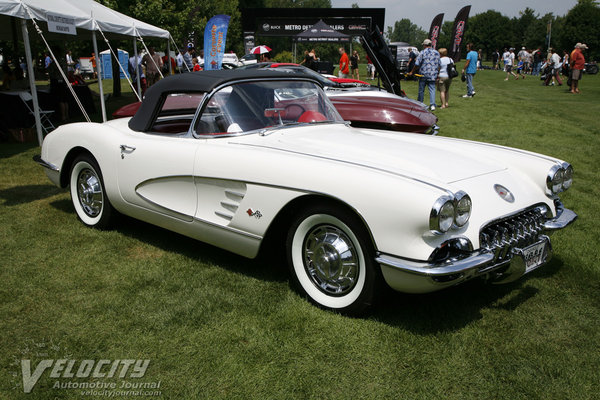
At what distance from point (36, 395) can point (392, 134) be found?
3076 millimetres

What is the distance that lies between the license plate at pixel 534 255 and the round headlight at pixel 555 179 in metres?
0.55

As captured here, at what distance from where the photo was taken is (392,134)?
418cm

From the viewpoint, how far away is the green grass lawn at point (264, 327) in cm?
242

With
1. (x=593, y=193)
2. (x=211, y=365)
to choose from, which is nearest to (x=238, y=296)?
(x=211, y=365)

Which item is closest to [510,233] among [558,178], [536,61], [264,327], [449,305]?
[449,305]

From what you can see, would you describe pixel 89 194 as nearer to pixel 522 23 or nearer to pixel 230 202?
pixel 230 202

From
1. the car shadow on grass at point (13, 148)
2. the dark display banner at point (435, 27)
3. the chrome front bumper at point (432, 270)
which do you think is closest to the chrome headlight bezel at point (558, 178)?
the chrome front bumper at point (432, 270)

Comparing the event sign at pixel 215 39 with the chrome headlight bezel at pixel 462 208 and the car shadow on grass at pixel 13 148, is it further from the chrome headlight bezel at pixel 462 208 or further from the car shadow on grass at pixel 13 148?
the chrome headlight bezel at pixel 462 208

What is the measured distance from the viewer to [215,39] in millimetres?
14586

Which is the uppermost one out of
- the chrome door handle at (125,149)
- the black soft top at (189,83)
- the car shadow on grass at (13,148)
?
the black soft top at (189,83)

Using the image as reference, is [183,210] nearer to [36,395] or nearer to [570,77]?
[36,395]

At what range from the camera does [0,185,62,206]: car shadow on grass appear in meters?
5.51

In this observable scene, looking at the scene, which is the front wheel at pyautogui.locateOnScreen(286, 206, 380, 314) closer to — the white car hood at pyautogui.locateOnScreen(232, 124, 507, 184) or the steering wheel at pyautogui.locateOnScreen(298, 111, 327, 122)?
the white car hood at pyautogui.locateOnScreen(232, 124, 507, 184)

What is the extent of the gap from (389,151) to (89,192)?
2.74m
